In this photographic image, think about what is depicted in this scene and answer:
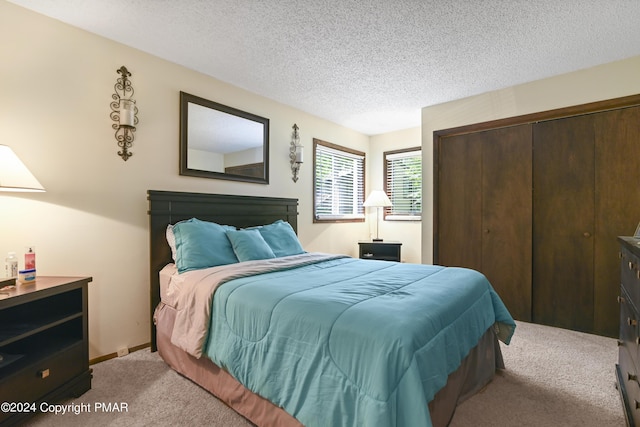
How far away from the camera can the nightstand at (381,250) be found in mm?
4484

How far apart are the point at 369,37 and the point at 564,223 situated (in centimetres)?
268

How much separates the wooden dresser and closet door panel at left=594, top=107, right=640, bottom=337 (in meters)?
1.14

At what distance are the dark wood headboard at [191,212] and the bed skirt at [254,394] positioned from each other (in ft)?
1.27

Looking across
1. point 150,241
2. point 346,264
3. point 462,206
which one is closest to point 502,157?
point 462,206

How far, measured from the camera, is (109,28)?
2.31 m

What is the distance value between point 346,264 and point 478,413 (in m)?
1.30

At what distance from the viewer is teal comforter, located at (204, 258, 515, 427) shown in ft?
3.84

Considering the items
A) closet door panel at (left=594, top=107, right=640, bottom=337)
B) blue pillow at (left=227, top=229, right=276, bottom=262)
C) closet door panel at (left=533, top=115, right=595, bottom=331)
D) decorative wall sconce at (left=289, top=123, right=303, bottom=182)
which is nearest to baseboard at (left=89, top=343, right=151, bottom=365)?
blue pillow at (left=227, top=229, right=276, bottom=262)

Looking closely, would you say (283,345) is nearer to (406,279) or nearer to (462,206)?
(406,279)

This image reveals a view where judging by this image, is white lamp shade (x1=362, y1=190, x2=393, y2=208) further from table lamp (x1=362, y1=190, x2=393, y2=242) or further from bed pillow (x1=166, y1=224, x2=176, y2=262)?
bed pillow (x1=166, y1=224, x2=176, y2=262)

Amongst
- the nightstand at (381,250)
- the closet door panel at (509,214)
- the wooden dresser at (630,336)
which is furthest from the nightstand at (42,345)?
the closet door panel at (509,214)

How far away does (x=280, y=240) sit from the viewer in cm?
302

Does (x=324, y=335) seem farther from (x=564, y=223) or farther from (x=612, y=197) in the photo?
(x=612, y=197)

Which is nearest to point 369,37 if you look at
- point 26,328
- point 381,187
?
point 26,328
